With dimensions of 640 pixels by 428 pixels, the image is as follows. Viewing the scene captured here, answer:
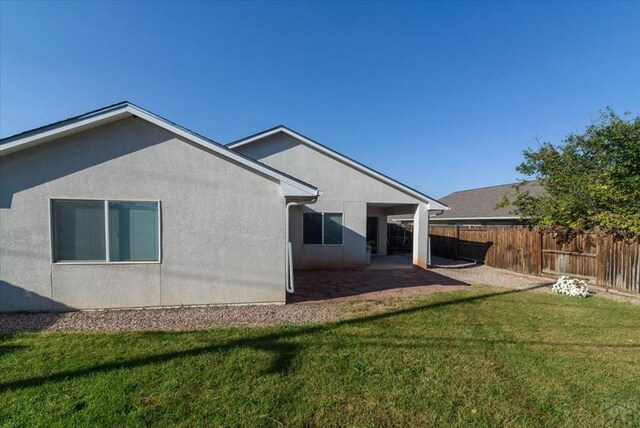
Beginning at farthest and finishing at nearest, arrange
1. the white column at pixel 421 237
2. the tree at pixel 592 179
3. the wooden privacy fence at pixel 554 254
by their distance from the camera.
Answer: the white column at pixel 421 237
the tree at pixel 592 179
the wooden privacy fence at pixel 554 254

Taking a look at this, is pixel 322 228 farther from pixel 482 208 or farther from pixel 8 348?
pixel 482 208

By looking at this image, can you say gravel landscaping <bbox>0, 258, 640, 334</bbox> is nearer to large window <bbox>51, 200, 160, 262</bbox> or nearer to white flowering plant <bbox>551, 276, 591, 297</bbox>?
white flowering plant <bbox>551, 276, 591, 297</bbox>

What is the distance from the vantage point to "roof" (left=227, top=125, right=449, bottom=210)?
12414mm

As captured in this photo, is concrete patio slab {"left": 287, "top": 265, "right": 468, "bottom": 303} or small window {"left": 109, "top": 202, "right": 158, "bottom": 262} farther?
concrete patio slab {"left": 287, "top": 265, "right": 468, "bottom": 303}

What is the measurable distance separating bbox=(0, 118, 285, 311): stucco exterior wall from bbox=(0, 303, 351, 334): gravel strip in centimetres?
27

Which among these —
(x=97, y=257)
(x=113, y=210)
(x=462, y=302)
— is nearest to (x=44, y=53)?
(x=113, y=210)

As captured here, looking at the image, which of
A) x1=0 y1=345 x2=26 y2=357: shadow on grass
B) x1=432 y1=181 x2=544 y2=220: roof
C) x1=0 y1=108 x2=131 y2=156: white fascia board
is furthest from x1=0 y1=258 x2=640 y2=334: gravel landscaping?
x1=432 y1=181 x2=544 y2=220: roof

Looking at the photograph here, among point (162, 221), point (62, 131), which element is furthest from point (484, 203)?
point (62, 131)

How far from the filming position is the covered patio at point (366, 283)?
855 cm

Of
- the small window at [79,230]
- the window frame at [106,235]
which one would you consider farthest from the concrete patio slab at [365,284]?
the small window at [79,230]

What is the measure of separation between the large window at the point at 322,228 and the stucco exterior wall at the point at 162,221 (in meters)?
5.38

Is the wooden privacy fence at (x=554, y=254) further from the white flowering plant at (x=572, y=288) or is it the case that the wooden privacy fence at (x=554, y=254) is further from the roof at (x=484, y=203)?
the roof at (x=484, y=203)

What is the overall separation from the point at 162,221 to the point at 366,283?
6.48 meters

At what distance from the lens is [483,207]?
21781 mm
